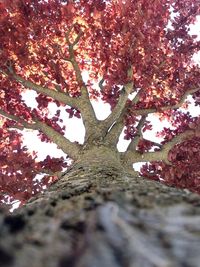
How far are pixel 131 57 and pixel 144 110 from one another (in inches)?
41.7

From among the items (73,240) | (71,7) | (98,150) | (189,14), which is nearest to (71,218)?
(73,240)

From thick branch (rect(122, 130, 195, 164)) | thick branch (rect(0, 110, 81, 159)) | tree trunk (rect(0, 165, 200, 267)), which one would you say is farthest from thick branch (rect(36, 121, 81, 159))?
tree trunk (rect(0, 165, 200, 267))

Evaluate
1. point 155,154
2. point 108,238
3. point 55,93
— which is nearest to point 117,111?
point 155,154

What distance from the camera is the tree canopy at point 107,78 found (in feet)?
20.8

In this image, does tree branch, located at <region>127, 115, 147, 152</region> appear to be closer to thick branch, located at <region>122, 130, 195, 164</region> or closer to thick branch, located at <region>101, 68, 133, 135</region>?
thick branch, located at <region>122, 130, 195, 164</region>

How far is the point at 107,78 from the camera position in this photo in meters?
6.73

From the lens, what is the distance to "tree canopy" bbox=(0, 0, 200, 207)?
250 inches

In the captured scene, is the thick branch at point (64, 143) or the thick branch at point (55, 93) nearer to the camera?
the thick branch at point (64, 143)

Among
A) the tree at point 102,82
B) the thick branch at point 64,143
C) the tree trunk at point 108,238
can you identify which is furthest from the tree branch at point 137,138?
the tree trunk at point 108,238

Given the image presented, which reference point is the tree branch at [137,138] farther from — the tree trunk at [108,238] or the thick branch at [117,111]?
the tree trunk at [108,238]

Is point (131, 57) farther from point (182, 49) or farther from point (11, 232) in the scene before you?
point (11, 232)

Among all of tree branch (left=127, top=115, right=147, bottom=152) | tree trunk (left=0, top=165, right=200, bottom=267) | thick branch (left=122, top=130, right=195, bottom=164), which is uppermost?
tree branch (left=127, top=115, right=147, bottom=152)

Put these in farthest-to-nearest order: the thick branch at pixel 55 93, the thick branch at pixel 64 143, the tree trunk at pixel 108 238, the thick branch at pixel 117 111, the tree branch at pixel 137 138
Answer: the thick branch at pixel 55 93, the tree branch at pixel 137 138, the thick branch at pixel 117 111, the thick branch at pixel 64 143, the tree trunk at pixel 108 238

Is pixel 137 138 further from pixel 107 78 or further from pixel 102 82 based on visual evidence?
pixel 102 82
